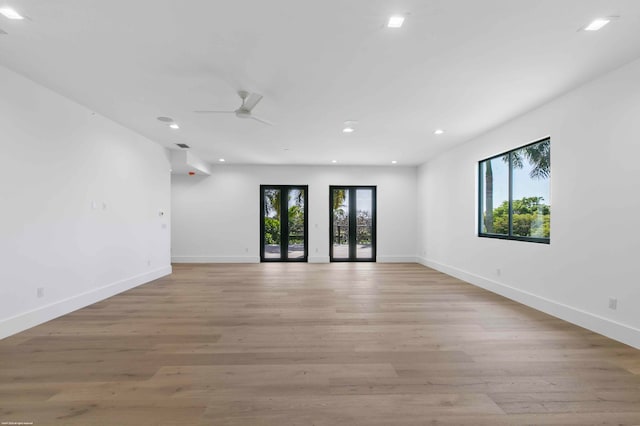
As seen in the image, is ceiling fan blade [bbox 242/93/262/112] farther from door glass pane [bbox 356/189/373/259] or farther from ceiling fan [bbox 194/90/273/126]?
door glass pane [bbox 356/189/373/259]

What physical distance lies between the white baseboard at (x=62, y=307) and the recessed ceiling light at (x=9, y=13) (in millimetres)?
2829

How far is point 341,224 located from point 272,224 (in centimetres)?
200

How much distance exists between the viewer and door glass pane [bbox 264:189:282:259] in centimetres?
827

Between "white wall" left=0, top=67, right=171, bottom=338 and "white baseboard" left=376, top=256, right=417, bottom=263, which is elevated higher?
"white wall" left=0, top=67, right=171, bottom=338

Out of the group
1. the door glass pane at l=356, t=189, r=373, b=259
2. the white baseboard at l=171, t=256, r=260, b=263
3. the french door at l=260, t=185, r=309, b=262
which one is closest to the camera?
the white baseboard at l=171, t=256, r=260, b=263

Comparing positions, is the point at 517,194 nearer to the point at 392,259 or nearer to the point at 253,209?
the point at 392,259

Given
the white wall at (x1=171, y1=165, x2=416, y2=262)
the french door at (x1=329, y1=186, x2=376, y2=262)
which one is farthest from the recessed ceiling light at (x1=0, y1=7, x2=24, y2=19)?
the french door at (x1=329, y1=186, x2=376, y2=262)

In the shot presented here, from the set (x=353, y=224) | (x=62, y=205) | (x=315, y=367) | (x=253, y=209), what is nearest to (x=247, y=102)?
(x=62, y=205)

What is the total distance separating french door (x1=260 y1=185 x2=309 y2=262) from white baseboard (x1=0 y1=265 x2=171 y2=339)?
3467 millimetres

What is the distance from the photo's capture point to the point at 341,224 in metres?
8.36

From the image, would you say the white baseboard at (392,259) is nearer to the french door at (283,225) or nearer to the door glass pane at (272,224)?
the french door at (283,225)

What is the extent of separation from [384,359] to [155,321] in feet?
8.91

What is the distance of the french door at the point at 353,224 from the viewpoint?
8.35 m

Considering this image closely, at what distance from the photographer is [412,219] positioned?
8383 millimetres
